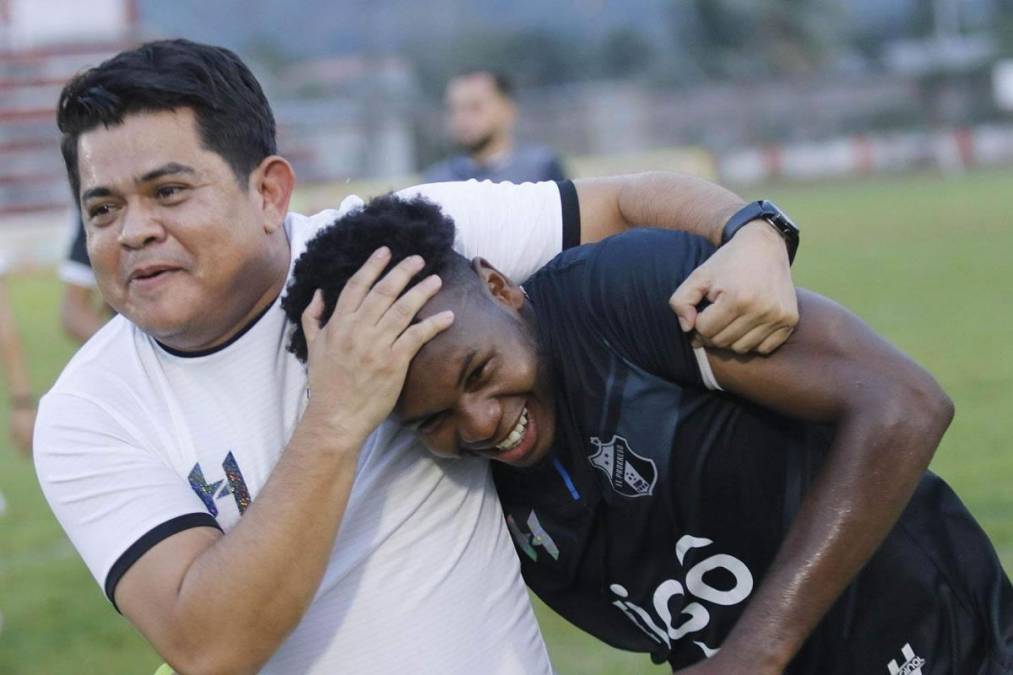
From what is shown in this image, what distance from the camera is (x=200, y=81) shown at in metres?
2.86

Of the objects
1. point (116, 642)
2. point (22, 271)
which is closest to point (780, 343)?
point (116, 642)

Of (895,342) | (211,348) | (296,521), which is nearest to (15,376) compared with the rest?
(211,348)

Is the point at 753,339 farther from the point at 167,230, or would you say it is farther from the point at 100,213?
the point at 100,213

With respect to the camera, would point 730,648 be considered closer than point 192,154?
Yes

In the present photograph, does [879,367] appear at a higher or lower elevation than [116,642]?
higher

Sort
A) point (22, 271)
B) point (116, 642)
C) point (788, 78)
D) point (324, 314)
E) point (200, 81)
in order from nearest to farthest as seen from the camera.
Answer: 1. point (324, 314)
2. point (200, 81)
3. point (116, 642)
4. point (22, 271)
5. point (788, 78)

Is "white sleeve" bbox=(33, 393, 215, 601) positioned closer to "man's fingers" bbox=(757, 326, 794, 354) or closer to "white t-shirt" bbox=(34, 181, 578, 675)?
"white t-shirt" bbox=(34, 181, 578, 675)

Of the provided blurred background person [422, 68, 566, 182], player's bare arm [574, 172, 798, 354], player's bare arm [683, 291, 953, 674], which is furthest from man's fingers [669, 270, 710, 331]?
blurred background person [422, 68, 566, 182]

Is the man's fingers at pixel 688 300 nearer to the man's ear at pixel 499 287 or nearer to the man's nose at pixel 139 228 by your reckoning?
the man's ear at pixel 499 287

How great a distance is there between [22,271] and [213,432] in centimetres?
2651

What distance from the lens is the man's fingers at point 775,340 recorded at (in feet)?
8.21

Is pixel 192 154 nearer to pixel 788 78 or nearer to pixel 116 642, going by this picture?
pixel 116 642

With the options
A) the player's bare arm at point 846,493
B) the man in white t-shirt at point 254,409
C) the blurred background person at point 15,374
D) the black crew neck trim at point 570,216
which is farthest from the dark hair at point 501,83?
the player's bare arm at point 846,493

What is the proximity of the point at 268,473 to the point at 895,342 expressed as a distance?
418 inches
